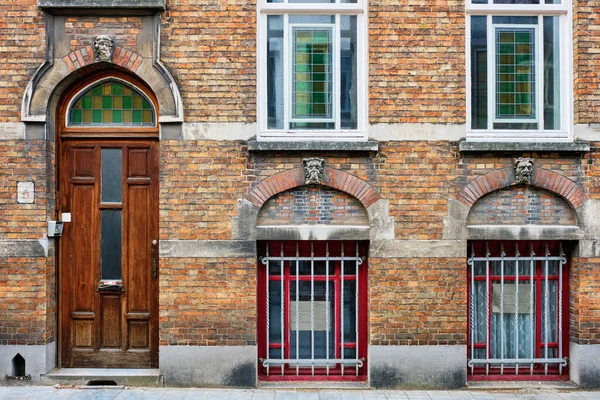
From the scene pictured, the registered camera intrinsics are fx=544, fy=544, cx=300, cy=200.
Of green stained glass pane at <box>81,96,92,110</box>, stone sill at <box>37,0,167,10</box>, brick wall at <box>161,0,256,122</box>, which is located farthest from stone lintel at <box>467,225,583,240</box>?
green stained glass pane at <box>81,96,92,110</box>

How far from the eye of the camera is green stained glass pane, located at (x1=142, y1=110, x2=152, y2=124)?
6969 mm

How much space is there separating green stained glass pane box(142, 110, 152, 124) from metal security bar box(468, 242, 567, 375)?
14.4ft

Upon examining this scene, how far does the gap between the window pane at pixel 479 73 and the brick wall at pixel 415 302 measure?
6.02 feet

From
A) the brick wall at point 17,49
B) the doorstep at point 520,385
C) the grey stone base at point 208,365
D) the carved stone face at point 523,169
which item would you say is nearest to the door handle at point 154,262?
the grey stone base at point 208,365

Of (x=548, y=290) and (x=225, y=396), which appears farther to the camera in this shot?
(x=548, y=290)

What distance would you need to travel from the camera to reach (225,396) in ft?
A: 20.8

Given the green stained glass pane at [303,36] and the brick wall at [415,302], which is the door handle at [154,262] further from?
the green stained glass pane at [303,36]

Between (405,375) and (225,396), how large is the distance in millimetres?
2178

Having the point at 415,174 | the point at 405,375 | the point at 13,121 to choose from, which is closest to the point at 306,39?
the point at 415,174

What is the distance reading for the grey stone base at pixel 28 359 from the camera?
21.7ft

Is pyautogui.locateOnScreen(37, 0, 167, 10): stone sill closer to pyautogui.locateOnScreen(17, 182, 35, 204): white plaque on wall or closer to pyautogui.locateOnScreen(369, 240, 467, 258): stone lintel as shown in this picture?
pyautogui.locateOnScreen(17, 182, 35, 204): white plaque on wall

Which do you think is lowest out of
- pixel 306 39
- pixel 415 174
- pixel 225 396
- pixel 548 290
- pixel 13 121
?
pixel 225 396

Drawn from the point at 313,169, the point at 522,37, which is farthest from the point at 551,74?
the point at 313,169

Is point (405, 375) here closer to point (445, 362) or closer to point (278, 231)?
point (445, 362)
